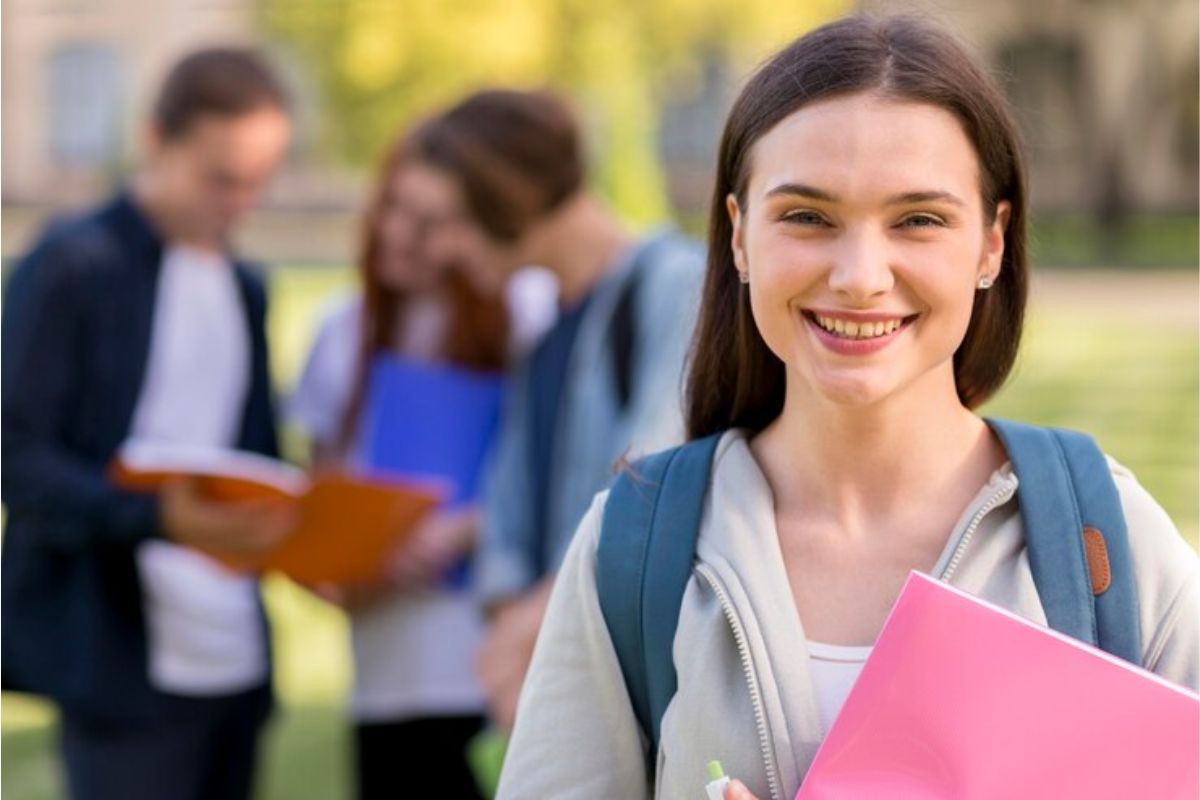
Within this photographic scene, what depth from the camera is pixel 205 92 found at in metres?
4.33

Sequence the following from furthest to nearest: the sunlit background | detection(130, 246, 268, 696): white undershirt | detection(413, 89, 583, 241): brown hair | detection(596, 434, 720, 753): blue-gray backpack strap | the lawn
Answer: the sunlit background < the lawn < detection(130, 246, 268, 696): white undershirt < detection(413, 89, 583, 241): brown hair < detection(596, 434, 720, 753): blue-gray backpack strap

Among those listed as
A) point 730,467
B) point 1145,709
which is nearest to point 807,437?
point 730,467

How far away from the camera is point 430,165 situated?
4.18 meters

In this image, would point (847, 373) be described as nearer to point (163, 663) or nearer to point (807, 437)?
point (807, 437)

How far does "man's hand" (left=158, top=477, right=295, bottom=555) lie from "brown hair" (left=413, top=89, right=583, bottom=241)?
822 mm

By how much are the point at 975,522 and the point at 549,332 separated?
2069 mm

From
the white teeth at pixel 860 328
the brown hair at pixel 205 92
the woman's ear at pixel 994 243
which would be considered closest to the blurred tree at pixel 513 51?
the brown hair at pixel 205 92

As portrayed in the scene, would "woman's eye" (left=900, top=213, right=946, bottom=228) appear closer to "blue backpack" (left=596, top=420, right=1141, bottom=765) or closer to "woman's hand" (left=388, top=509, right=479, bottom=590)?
"blue backpack" (left=596, top=420, right=1141, bottom=765)

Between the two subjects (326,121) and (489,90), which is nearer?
(489,90)

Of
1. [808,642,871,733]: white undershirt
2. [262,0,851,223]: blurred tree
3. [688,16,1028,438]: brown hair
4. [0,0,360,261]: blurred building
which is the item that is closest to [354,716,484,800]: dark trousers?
[688,16,1028,438]: brown hair

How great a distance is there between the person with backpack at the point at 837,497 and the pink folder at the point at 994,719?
3.5 inches

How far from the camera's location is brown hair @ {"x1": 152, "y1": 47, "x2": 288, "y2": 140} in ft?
14.2

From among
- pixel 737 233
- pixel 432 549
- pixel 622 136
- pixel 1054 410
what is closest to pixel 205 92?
pixel 432 549

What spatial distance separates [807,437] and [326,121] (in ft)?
75.2
